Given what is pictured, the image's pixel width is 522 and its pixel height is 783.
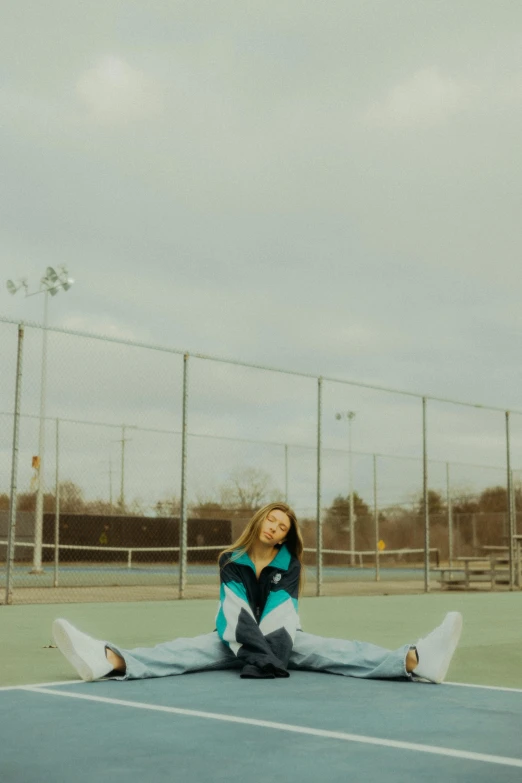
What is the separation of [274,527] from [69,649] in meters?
1.02

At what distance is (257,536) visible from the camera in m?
4.68

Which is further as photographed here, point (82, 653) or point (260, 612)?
point (260, 612)

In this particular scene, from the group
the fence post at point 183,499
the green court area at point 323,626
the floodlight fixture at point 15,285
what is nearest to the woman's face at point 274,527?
the green court area at point 323,626

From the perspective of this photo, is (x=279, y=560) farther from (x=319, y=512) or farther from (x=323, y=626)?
(x=319, y=512)

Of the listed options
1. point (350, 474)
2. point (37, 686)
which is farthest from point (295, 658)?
point (350, 474)

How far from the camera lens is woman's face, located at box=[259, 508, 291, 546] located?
15.2 ft

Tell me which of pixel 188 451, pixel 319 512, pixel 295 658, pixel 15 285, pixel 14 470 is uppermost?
pixel 15 285

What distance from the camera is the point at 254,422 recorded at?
44.0ft

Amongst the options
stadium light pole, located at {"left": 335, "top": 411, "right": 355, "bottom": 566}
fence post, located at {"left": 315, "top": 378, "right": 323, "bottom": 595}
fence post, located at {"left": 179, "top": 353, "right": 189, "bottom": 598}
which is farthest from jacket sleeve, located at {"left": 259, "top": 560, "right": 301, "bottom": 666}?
stadium light pole, located at {"left": 335, "top": 411, "right": 355, "bottom": 566}

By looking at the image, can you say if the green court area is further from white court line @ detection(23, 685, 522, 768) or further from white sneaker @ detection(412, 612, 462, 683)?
white court line @ detection(23, 685, 522, 768)

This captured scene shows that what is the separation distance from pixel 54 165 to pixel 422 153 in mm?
4350

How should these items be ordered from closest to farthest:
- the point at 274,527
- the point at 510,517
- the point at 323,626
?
the point at 274,527 → the point at 323,626 → the point at 510,517

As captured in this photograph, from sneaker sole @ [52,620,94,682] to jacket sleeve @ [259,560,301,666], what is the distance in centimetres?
76

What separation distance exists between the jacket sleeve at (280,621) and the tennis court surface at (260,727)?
166 mm
